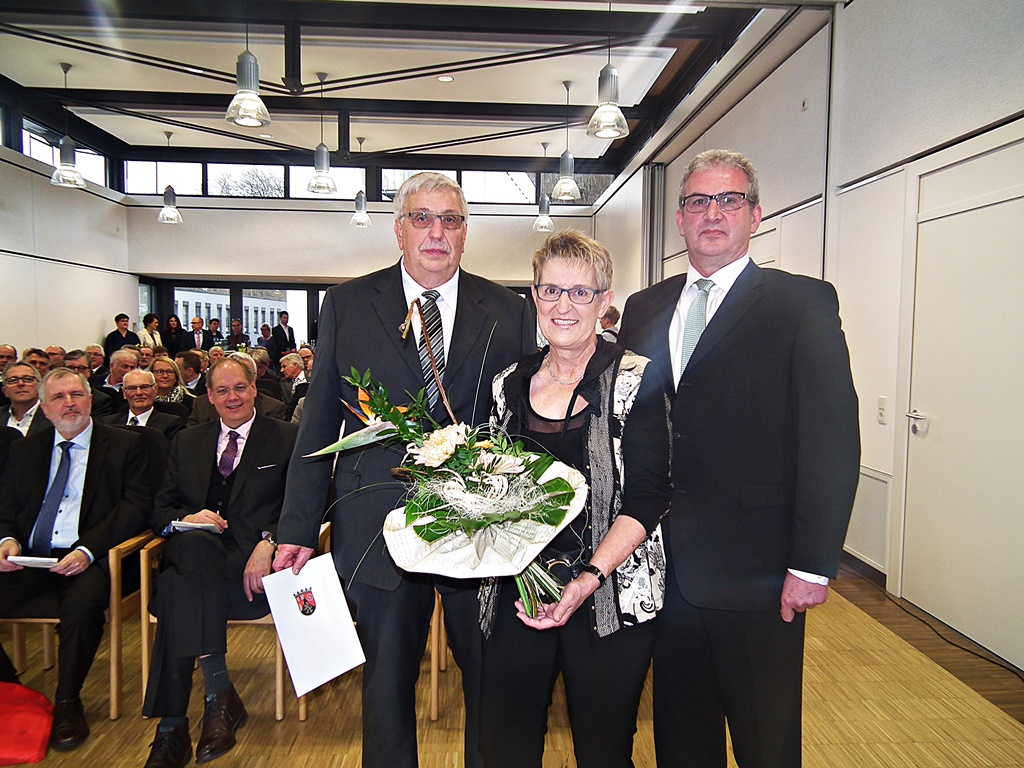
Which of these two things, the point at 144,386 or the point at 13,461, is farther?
the point at 144,386

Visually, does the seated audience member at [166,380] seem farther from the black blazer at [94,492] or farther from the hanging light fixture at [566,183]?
the hanging light fixture at [566,183]

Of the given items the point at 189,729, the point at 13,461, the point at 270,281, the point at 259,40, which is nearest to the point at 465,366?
the point at 189,729

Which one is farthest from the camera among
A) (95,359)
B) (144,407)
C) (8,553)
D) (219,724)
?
(95,359)

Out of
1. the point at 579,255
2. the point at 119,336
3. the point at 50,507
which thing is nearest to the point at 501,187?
the point at 119,336

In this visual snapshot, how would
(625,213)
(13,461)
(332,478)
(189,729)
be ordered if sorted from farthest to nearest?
(625,213)
(13,461)
(189,729)
(332,478)

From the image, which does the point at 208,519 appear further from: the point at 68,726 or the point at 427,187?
the point at 427,187

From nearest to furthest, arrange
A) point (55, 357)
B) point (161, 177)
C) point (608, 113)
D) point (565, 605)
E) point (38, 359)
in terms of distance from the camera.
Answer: point (565, 605) → point (608, 113) → point (38, 359) → point (55, 357) → point (161, 177)

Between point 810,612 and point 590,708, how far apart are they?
3.12 metres

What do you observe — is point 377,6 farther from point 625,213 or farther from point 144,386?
point 625,213

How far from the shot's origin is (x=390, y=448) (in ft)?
6.54

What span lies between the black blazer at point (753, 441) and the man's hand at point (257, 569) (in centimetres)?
185

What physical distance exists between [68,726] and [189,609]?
63 cm

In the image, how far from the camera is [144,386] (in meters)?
4.64

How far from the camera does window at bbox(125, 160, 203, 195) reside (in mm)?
13930
